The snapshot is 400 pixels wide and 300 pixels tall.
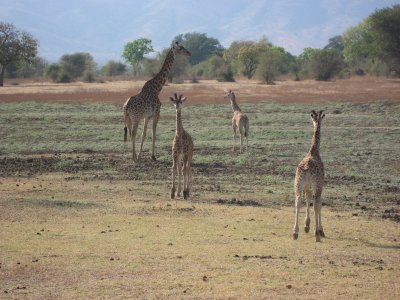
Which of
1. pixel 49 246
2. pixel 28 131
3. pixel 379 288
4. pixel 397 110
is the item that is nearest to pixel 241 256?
pixel 379 288

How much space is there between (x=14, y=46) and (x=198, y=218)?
62290 mm

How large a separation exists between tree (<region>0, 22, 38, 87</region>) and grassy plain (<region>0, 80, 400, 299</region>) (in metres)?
44.4

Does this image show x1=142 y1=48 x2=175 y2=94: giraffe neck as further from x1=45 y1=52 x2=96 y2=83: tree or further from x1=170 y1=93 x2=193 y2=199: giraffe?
x1=45 y1=52 x2=96 y2=83: tree

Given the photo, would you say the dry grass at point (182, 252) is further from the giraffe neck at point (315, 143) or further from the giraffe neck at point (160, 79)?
the giraffe neck at point (160, 79)

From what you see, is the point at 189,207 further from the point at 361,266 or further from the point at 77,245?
the point at 361,266

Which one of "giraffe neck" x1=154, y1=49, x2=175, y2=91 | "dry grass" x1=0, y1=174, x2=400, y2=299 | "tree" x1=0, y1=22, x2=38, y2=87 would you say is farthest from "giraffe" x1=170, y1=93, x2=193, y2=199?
"tree" x1=0, y1=22, x2=38, y2=87

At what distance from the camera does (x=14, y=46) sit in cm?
7306

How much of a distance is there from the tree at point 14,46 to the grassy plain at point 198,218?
146 ft

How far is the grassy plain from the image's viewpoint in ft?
32.3

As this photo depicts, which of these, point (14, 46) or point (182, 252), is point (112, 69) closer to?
point (14, 46)

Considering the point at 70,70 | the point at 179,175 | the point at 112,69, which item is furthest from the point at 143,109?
the point at 112,69

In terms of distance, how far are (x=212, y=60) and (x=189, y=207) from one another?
77529mm

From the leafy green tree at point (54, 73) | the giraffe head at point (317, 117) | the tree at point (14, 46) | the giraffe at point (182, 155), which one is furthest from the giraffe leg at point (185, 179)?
the leafy green tree at point (54, 73)

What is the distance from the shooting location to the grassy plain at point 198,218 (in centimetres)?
Result: 985
